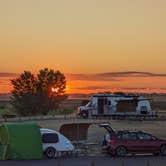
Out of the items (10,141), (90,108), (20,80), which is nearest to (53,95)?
(20,80)

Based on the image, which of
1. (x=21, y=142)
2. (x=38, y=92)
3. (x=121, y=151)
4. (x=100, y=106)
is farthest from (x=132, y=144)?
(x=38, y=92)

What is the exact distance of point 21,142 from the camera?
33844 millimetres

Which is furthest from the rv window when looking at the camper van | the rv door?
the rv door

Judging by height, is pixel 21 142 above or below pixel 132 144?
above

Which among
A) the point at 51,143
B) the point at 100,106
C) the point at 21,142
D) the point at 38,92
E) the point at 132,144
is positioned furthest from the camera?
the point at 38,92

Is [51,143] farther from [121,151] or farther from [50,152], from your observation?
[121,151]

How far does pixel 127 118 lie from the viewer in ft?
237

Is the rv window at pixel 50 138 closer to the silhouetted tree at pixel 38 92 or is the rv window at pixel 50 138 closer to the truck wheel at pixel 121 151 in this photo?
the truck wheel at pixel 121 151

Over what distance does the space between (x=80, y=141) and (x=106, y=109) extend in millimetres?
31275

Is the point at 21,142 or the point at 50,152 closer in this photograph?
the point at 21,142

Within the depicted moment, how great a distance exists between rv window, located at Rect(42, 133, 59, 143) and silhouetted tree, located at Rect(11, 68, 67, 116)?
64324 millimetres

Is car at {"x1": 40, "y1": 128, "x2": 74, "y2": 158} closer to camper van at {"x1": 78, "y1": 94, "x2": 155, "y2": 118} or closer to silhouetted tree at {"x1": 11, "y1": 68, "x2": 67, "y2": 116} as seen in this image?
camper van at {"x1": 78, "y1": 94, "x2": 155, "y2": 118}

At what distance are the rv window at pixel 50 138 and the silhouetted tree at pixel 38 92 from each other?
64.3 m

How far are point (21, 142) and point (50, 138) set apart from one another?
1.87m
